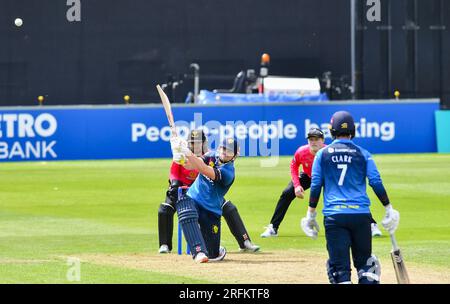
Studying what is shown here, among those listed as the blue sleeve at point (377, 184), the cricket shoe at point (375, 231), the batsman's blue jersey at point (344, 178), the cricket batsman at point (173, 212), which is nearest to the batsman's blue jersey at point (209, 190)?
the cricket batsman at point (173, 212)

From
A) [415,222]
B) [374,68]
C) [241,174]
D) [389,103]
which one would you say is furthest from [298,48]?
[415,222]

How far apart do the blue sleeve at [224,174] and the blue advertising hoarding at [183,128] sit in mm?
18843

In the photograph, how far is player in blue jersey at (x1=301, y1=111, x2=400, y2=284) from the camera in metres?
11.5

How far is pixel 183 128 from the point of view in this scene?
3384 centimetres

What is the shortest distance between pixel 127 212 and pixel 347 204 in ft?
34.9

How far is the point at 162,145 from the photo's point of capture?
116ft

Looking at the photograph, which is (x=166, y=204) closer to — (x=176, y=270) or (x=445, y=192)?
(x=176, y=270)

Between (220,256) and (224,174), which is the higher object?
(224,174)

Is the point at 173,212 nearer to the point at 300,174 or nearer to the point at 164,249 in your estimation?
the point at 164,249

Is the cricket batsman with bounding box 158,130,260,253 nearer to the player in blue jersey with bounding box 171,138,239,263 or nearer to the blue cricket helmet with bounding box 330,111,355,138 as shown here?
the player in blue jersey with bounding box 171,138,239,263

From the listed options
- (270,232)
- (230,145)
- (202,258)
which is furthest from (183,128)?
(230,145)

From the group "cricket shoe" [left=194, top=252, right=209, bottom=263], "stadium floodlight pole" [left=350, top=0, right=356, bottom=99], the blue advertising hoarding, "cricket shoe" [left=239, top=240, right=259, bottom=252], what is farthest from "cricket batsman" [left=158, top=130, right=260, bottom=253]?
"stadium floodlight pole" [left=350, top=0, right=356, bottom=99]

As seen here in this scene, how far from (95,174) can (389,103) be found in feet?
35.4

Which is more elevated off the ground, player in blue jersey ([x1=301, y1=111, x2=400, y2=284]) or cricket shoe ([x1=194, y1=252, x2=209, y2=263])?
player in blue jersey ([x1=301, y1=111, x2=400, y2=284])
